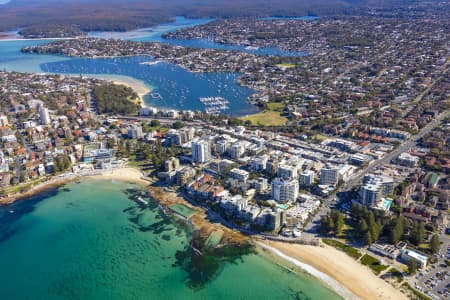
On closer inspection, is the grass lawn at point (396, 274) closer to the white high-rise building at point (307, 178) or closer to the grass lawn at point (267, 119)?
the white high-rise building at point (307, 178)

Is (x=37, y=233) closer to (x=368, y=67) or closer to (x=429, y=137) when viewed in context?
(x=429, y=137)

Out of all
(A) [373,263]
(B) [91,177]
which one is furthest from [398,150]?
(B) [91,177]

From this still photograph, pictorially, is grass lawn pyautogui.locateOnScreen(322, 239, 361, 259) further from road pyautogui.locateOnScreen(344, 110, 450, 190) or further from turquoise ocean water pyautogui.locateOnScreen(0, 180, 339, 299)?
road pyautogui.locateOnScreen(344, 110, 450, 190)

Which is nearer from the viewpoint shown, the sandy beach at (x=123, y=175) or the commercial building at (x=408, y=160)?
the commercial building at (x=408, y=160)

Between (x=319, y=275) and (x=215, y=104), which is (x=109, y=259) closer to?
(x=319, y=275)

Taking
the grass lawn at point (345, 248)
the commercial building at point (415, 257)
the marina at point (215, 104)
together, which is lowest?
the grass lawn at point (345, 248)

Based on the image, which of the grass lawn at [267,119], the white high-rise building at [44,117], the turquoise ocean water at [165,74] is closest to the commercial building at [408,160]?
the grass lawn at [267,119]
